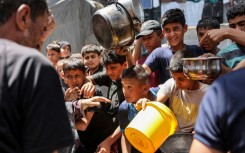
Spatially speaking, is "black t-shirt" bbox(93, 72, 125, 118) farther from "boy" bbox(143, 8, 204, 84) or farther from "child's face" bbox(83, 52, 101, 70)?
"child's face" bbox(83, 52, 101, 70)

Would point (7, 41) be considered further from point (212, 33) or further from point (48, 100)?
point (212, 33)

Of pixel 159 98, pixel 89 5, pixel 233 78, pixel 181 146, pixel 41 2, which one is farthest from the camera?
pixel 89 5

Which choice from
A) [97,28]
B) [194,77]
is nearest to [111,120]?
[97,28]

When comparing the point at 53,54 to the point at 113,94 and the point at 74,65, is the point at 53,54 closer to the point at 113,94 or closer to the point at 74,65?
the point at 74,65

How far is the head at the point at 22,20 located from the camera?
1303 mm

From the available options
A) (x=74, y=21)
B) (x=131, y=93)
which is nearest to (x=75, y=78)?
(x=131, y=93)

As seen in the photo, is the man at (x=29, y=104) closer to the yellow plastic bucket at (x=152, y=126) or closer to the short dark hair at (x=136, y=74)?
the yellow plastic bucket at (x=152, y=126)

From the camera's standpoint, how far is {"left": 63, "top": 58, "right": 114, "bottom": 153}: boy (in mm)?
3094

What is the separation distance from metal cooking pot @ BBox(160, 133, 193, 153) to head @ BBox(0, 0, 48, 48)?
5.27ft

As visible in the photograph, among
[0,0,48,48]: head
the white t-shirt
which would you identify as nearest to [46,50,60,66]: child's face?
the white t-shirt

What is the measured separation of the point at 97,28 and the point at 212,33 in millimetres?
960

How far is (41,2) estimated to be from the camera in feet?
4.55

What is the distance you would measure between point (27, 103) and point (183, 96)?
6.19 feet

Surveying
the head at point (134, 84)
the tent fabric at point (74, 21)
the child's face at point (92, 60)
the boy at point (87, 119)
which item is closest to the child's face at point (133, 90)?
the head at point (134, 84)
